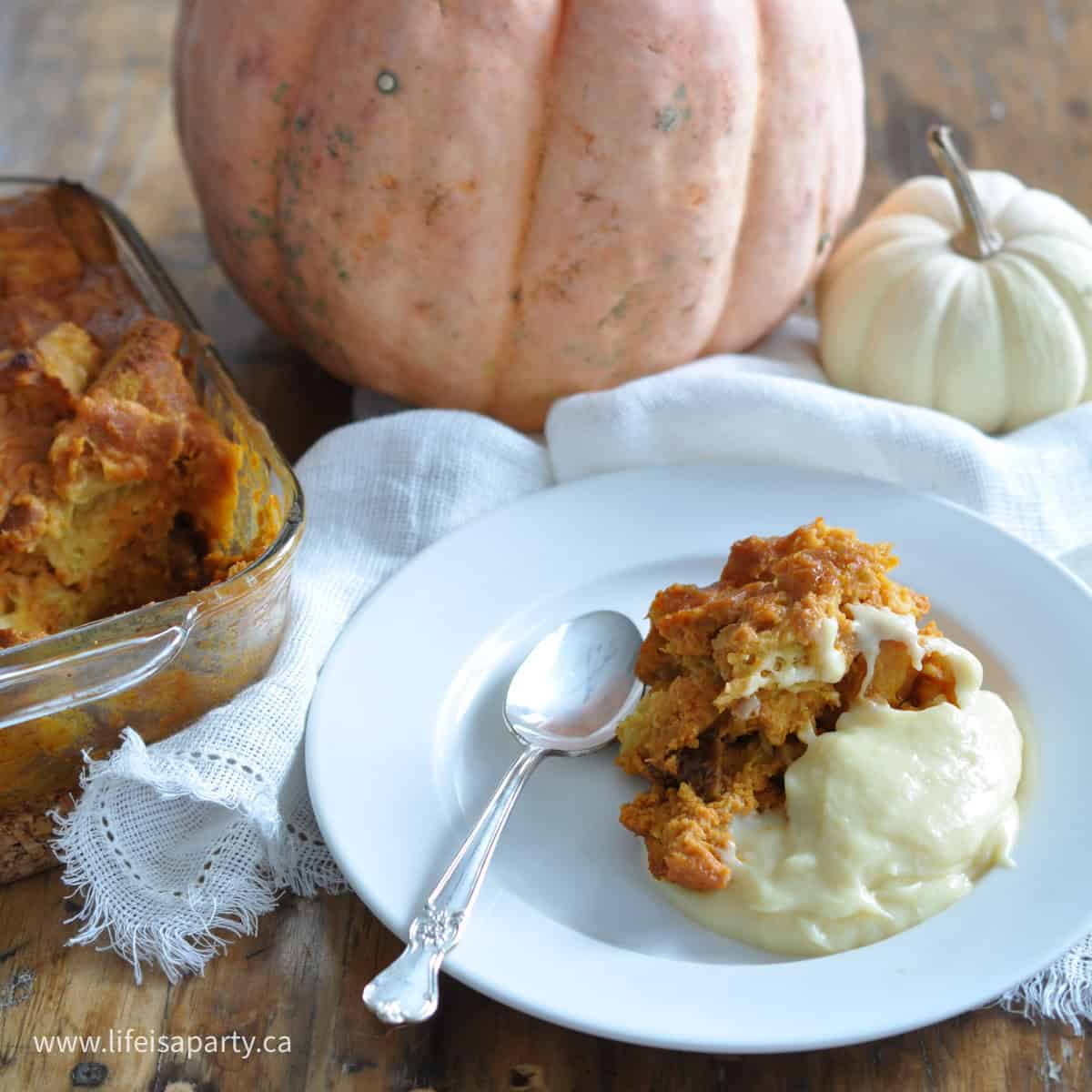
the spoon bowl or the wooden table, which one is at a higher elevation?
the spoon bowl

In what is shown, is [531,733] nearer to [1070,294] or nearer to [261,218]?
[261,218]

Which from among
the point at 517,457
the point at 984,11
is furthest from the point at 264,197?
the point at 984,11

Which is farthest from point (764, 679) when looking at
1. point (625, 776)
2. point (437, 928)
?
point (437, 928)

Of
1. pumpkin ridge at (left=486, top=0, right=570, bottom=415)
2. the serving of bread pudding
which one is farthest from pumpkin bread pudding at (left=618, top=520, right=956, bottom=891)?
pumpkin ridge at (left=486, top=0, right=570, bottom=415)

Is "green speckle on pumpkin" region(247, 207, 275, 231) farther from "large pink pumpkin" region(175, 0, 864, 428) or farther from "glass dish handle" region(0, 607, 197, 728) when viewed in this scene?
"glass dish handle" region(0, 607, 197, 728)

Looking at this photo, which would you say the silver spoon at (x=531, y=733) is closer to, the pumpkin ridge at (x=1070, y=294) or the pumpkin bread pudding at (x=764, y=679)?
the pumpkin bread pudding at (x=764, y=679)

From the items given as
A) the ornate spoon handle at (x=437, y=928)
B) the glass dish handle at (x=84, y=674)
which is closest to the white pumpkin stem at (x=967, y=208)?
the ornate spoon handle at (x=437, y=928)

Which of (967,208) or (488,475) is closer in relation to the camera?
(488,475)
